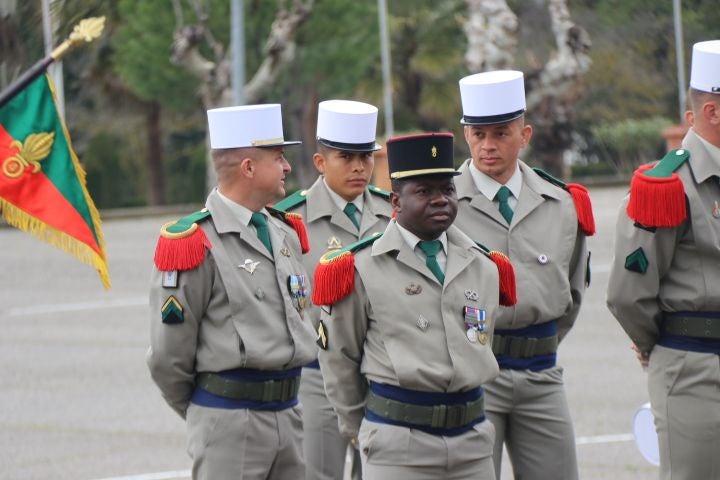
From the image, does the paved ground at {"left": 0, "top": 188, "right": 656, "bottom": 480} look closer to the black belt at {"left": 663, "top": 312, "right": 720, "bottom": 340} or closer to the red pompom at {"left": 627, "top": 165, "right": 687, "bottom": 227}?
the black belt at {"left": 663, "top": 312, "right": 720, "bottom": 340}

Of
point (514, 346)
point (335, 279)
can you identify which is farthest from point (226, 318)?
point (514, 346)

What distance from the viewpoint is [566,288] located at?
6348mm

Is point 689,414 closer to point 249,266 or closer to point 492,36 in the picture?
point 249,266

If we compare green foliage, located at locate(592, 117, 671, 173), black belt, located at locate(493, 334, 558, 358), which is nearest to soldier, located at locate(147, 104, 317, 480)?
black belt, located at locate(493, 334, 558, 358)

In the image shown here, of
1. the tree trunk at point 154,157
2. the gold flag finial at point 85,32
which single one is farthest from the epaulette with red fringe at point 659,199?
the tree trunk at point 154,157

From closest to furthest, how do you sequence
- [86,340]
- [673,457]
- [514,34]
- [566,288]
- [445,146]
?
[445,146] → [673,457] → [566,288] → [86,340] → [514,34]

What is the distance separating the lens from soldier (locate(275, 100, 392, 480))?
22.7ft

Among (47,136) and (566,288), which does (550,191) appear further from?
(47,136)

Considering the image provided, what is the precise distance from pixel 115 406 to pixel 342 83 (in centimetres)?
2637

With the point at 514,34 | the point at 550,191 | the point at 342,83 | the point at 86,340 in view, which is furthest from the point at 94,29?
the point at 342,83

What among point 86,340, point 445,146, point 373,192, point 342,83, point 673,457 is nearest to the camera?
point 445,146

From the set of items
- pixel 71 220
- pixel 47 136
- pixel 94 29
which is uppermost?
pixel 94 29

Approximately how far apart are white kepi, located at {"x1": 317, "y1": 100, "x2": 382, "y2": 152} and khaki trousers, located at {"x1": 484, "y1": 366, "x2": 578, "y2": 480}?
151 centimetres

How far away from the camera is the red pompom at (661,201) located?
5.66 m
